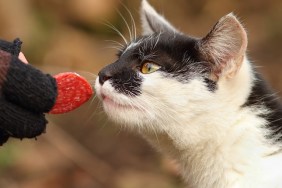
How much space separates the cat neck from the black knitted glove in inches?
23.6

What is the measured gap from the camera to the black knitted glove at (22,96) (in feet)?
5.08

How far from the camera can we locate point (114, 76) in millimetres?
2045

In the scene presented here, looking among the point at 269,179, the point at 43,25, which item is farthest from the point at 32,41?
the point at 269,179

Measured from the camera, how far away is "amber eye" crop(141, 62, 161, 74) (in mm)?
2068

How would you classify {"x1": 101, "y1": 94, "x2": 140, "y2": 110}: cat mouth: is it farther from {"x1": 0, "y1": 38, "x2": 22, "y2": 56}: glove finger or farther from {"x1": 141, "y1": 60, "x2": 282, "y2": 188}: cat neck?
{"x1": 0, "y1": 38, "x2": 22, "y2": 56}: glove finger

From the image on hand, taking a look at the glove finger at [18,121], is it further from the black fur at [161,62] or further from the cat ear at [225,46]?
the cat ear at [225,46]

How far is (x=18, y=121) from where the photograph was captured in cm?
158

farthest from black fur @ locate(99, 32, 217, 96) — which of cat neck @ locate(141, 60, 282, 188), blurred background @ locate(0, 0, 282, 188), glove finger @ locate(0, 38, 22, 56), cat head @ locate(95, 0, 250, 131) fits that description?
blurred background @ locate(0, 0, 282, 188)

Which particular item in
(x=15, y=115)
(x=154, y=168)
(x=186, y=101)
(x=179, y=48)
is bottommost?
(x=15, y=115)

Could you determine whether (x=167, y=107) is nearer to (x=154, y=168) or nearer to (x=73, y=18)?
(x=154, y=168)

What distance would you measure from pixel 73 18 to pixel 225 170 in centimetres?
396

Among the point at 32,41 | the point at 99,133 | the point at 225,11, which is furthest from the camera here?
the point at 225,11

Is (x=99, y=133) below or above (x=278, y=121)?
above

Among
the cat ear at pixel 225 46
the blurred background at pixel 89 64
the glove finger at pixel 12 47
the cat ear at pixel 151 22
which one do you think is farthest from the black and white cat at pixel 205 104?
the blurred background at pixel 89 64
